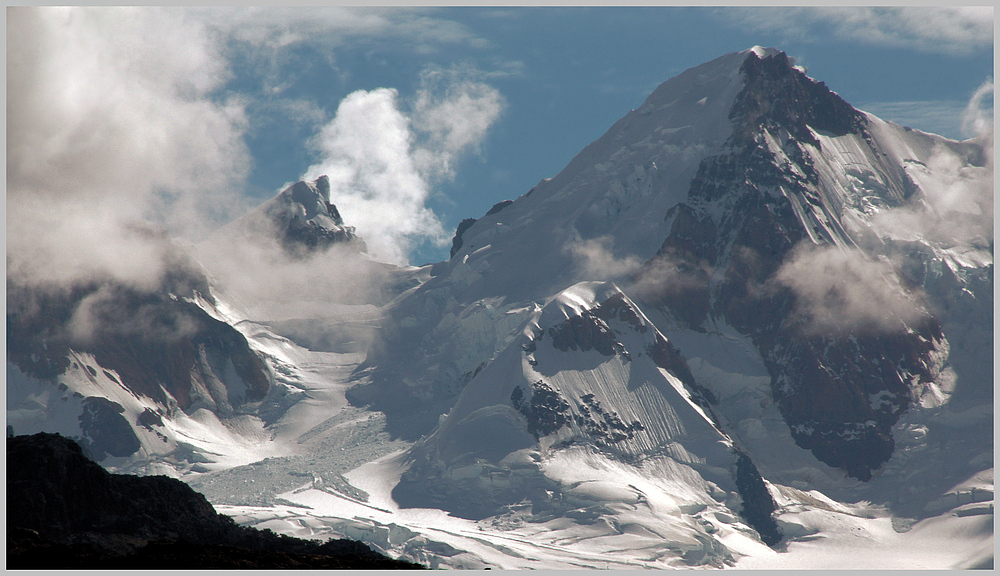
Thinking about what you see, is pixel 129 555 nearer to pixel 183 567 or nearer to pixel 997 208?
pixel 183 567

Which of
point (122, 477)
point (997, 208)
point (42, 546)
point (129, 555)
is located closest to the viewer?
point (42, 546)

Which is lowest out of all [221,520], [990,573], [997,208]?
[990,573]

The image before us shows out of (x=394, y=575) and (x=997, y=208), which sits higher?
(x=997, y=208)

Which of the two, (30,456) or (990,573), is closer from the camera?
(30,456)

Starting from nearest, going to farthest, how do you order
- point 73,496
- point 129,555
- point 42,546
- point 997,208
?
point 42,546 < point 129,555 < point 73,496 < point 997,208

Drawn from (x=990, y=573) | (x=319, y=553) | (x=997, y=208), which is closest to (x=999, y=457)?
(x=997, y=208)

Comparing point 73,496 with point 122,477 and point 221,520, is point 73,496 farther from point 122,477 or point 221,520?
point 221,520

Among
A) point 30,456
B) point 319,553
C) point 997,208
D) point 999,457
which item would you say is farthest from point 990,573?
point 30,456
